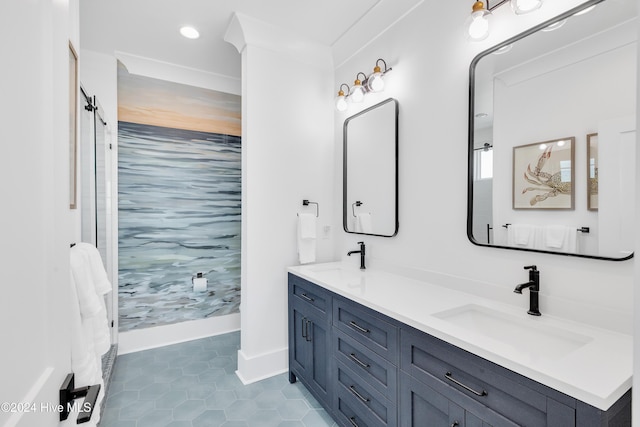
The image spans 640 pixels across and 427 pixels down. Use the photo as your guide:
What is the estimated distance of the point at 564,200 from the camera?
4.39ft

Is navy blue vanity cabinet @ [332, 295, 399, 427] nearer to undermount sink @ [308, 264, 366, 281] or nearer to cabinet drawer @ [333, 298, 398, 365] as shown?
cabinet drawer @ [333, 298, 398, 365]

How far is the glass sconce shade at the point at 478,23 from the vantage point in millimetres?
1485

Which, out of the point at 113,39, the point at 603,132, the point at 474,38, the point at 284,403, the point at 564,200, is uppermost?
the point at 113,39

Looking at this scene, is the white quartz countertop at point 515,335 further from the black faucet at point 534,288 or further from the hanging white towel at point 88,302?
the hanging white towel at point 88,302

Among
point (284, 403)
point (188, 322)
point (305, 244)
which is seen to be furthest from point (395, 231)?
point (188, 322)

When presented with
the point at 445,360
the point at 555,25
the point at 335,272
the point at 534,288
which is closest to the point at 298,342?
the point at 335,272

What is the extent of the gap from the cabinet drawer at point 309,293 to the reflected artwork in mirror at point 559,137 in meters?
0.94

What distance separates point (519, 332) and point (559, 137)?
2.86 feet

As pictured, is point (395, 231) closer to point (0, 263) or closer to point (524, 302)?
point (524, 302)

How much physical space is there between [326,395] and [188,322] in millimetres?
1804

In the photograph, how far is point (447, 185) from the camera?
183 centimetres

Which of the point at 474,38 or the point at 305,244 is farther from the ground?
the point at 474,38

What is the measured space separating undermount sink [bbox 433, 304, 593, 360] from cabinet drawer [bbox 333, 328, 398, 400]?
354mm

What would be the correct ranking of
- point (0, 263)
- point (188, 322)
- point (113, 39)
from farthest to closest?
point (188, 322) → point (113, 39) → point (0, 263)
